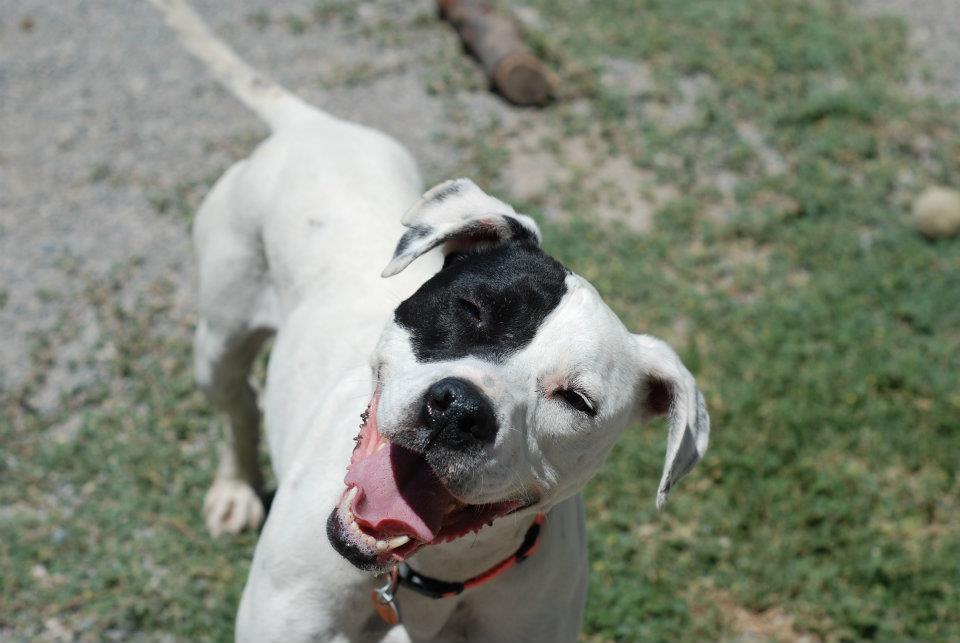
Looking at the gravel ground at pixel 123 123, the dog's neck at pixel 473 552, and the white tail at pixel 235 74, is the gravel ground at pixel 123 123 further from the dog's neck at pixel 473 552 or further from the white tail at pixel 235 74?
the dog's neck at pixel 473 552

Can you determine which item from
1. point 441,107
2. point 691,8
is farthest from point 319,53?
point 691,8

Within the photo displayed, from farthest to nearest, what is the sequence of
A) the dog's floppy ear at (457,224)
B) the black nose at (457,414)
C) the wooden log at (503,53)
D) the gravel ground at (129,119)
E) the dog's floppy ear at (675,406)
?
the wooden log at (503,53) < the gravel ground at (129,119) < the dog's floppy ear at (457,224) < the dog's floppy ear at (675,406) < the black nose at (457,414)

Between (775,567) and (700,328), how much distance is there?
1629 mm

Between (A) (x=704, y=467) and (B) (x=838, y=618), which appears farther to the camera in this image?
(A) (x=704, y=467)

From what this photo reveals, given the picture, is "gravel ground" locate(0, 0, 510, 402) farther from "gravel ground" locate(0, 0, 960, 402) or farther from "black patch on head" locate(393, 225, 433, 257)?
"black patch on head" locate(393, 225, 433, 257)

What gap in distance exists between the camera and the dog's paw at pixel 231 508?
4871mm

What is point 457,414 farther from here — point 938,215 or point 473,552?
point 938,215

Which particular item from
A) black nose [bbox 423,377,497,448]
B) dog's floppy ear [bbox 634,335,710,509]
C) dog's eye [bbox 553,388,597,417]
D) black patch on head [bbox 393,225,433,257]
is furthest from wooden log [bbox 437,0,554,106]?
black nose [bbox 423,377,497,448]

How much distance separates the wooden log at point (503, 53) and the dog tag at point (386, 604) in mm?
5149

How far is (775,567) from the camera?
4.96 m

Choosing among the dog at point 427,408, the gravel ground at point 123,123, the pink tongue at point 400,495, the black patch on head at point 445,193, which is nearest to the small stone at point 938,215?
the gravel ground at point 123,123

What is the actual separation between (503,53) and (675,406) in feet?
16.7

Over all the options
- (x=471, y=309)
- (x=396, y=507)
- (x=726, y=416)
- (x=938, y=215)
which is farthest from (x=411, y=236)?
(x=938, y=215)

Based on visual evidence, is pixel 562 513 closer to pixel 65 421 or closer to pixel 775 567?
pixel 775 567
